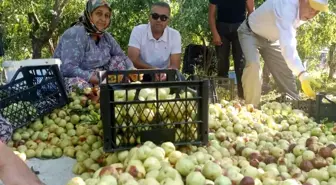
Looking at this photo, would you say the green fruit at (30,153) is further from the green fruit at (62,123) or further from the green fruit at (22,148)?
the green fruit at (62,123)

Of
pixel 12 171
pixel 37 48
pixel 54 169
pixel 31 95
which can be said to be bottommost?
pixel 54 169

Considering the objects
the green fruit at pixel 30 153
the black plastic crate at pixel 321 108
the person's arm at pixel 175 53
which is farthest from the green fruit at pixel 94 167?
the person's arm at pixel 175 53

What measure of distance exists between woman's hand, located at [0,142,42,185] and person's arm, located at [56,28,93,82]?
9.01ft

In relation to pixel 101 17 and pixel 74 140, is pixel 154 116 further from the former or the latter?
pixel 101 17

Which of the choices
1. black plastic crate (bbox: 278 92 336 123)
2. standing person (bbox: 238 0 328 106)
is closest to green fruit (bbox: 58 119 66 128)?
black plastic crate (bbox: 278 92 336 123)

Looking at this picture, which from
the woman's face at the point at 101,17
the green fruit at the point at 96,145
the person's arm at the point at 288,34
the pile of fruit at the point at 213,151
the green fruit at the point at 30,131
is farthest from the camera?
the woman's face at the point at 101,17

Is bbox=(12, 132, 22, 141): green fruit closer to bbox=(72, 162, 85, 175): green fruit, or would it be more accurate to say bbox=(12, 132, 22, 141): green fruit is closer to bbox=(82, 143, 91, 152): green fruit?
bbox=(82, 143, 91, 152): green fruit

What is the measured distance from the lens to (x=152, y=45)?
5.09 metres

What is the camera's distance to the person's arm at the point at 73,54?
438 centimetres

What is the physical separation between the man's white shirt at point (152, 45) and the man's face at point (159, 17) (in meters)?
0.13

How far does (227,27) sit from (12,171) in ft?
14.2

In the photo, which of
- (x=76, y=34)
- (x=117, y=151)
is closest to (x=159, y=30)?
(x=76, y=34)

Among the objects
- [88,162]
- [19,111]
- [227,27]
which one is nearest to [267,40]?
[227,27]

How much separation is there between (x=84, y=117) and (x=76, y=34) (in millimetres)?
1477
